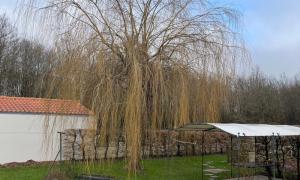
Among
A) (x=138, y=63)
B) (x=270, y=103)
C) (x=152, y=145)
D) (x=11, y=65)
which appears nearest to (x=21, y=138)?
(x=152, y=145)

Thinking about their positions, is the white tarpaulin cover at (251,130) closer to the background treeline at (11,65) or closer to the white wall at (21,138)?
the white wall at (21,138)

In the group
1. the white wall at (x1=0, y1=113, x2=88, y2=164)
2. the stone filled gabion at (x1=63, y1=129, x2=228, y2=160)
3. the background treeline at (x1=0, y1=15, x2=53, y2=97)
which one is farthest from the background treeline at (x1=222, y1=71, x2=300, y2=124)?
the background treeline at (x1=0, y1=15, x2=53, y2=97)

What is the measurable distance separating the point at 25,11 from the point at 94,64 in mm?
2170

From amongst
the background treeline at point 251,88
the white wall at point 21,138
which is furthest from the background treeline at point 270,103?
the white wall at point 21,138

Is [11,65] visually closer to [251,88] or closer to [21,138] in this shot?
[21,138]

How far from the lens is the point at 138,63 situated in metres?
10.7

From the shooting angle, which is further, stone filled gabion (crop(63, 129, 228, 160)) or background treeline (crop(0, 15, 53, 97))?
background treeline (crop(0, 15, 53, 97))

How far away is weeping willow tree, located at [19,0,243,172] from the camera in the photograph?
33.8ft

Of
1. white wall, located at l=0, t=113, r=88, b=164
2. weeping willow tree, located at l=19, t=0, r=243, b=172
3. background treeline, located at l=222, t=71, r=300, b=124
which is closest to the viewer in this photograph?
weeping willow tree, located at l=19, t=0, r=243, b=172

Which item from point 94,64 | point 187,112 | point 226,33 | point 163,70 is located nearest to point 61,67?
point 94,64

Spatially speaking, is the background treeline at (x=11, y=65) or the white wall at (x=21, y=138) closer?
the white wall at (x=21, y=138)

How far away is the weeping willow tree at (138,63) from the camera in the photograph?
1031cm

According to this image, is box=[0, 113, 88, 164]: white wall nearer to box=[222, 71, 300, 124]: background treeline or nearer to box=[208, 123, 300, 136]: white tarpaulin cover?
box=[208, 123, 300, 136]: white tarpaulin cover

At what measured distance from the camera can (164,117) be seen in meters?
11.3
